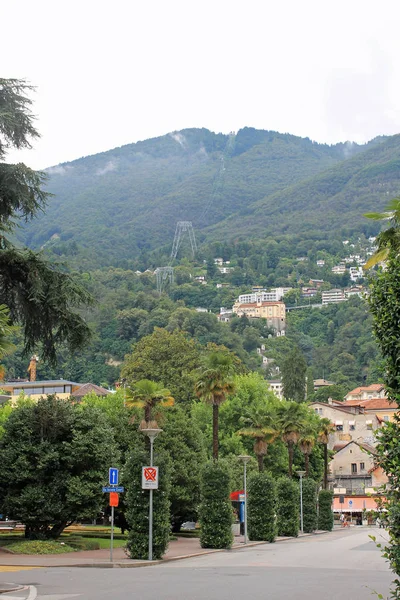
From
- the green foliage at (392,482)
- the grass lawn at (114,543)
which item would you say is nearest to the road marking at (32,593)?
the green foliage at (392,482)

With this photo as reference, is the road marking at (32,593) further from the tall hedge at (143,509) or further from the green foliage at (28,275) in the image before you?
the tall hedge at (143,509)

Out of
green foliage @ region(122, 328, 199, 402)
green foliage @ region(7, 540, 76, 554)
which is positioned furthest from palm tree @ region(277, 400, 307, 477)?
green foliage @ region(7, 540, 76, 554)

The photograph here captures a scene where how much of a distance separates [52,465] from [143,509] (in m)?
6.18

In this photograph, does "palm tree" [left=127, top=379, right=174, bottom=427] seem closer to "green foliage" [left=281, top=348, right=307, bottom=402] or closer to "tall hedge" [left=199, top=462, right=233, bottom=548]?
"tall hedge" [left=199, top=462, right=233, bottom=548]

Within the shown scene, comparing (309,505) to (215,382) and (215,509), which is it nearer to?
(215,382)

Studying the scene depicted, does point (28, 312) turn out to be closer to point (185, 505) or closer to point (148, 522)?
point (148, 522)

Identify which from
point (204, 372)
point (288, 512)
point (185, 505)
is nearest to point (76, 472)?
point (204, 372)

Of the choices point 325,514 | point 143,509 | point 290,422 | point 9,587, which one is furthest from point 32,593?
point 325,514

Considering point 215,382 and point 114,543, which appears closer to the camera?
point 114,543

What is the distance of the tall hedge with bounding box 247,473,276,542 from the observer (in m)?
47.1

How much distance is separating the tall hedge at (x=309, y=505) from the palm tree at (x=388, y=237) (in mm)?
52237

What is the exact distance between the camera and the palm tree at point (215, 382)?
4594 centimetres

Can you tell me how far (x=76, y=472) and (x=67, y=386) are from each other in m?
91.9

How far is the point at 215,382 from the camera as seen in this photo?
45.8 meters
